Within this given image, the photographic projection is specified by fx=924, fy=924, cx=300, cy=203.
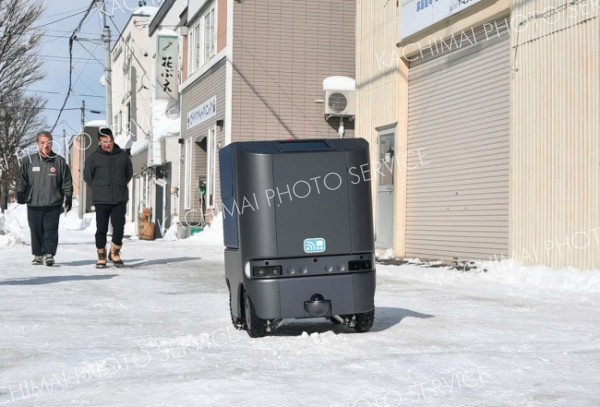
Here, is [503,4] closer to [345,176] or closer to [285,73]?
[345,176]

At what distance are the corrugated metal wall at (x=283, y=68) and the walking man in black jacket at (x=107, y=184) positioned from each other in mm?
12430

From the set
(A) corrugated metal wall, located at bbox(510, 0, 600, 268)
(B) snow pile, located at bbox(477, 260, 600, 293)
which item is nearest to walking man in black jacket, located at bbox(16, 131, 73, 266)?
(B) snow pile, located at bbox(477, 260, 600, 293)

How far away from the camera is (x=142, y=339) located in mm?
6355

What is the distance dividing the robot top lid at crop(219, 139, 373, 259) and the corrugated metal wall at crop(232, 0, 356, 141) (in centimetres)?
1857

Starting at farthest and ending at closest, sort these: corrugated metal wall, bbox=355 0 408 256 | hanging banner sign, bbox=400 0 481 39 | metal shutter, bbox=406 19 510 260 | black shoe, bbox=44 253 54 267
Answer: corrugated metal wall, bbox=355 0 408 256 → hanging banner sign, bbox=400 0 481 39 → metal shutter, bbox=406 19 510 260 → black shoe, bbox=44 253 54 267

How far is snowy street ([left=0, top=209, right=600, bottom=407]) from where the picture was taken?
177 inches

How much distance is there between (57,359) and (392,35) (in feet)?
41.1

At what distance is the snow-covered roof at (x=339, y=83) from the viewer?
78.9 ft

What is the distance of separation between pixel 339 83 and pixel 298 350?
1884 cm

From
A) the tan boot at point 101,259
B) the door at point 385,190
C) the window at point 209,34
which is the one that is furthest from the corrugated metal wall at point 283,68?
the tan boot at point 101,259

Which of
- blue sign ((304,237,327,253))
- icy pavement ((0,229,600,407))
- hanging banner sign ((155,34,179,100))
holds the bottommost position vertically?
icy pavement ((0,229,600,407))

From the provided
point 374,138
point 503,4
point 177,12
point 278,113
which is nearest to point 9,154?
point 177,12

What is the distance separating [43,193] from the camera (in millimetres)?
12797

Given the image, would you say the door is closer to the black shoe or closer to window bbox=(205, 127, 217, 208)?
the black shoe
